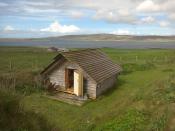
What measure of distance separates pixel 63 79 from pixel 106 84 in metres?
3.87

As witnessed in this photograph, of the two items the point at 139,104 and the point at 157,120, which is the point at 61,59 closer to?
the point at 139,104

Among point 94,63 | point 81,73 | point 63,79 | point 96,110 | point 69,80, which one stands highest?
point 94,63

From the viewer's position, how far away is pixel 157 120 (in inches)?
476

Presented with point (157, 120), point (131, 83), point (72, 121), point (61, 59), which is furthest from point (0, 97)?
point (131, 83)

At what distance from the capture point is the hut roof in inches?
855

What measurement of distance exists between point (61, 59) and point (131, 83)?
8224 mm

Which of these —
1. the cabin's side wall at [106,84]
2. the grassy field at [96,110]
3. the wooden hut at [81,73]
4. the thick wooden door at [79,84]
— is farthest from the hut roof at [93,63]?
the grassy field at [96,110]

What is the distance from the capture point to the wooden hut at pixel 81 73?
21.3 m

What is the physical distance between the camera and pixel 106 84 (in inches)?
923

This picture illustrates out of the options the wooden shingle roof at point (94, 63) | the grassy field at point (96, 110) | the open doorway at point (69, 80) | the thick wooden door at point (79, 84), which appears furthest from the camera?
→ the open doorway at point (69, 80)

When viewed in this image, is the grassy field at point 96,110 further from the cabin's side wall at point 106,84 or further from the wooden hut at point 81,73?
the wooden hut at point 81,73

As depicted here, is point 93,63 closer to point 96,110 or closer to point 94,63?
point 94,63

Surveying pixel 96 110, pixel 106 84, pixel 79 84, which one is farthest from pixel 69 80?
pixel 96 110

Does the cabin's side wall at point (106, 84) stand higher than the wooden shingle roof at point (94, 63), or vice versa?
the wooden shingle roof at point (94, 63)
